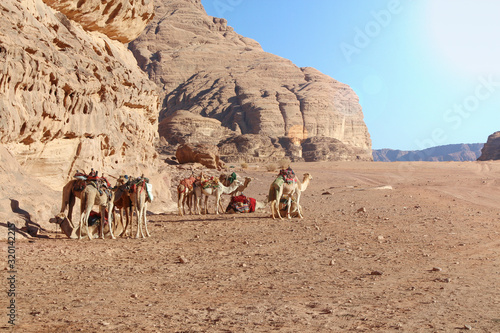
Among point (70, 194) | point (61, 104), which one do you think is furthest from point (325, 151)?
point (70, 194)

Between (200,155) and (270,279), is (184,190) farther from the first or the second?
(200,155)

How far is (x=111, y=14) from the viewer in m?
19.5

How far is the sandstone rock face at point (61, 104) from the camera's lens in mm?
10719

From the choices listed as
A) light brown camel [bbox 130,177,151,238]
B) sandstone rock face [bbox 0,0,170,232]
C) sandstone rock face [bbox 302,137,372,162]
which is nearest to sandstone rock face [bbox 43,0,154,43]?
sandstone rock face [bbox 0,0,170,232]

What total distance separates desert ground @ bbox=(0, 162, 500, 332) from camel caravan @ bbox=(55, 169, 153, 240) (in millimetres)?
423

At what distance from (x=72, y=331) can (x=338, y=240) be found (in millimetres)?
6011

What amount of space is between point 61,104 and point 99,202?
4329 millimetres

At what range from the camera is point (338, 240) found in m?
9.06

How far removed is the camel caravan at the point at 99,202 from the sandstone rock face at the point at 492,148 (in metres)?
78.4

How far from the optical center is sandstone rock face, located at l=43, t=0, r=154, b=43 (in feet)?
55.1

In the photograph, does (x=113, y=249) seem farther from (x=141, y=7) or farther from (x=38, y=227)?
(x=141, y=7)

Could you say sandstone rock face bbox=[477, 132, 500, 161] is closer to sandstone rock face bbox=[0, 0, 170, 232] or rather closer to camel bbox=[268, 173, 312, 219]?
Result: sandstone rock face bbox=[0, 0, 170, 232]

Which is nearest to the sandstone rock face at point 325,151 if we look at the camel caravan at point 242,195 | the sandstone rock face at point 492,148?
the sandstone rock face at point 492,148

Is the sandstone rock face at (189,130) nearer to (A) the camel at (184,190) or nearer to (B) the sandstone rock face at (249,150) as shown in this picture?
(B) the sandstone rock face at (249,150)
